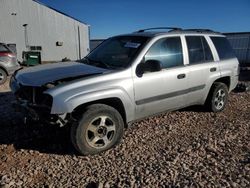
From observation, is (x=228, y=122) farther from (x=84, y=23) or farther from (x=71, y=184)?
(x=84, y=23)

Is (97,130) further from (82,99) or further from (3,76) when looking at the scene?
(3,76)

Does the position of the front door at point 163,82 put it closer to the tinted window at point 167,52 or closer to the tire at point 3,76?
the tinted window at point 167,52

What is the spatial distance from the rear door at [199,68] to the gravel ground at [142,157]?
23.6 inches

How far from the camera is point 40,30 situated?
25.8 meters

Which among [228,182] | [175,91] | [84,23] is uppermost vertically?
[84,23]

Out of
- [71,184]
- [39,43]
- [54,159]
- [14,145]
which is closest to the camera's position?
[71,184]

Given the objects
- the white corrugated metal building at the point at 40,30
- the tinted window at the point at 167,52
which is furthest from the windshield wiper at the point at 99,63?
the white corrugated metal building at the point at 40,30

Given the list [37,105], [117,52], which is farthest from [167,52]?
[37,105]

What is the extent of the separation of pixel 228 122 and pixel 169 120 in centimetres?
120

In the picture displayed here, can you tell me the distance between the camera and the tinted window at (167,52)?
483 cm

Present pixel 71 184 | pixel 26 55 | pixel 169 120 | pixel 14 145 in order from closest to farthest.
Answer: pixel 71 184 < pixel 14 145 < pixel 169 120 < pixel 26 55

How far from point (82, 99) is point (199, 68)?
2.67 metres

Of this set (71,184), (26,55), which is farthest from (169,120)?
(26,55)

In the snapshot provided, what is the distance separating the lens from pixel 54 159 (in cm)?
409
